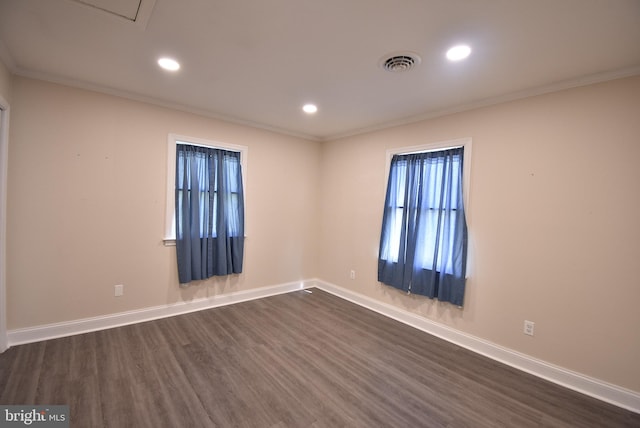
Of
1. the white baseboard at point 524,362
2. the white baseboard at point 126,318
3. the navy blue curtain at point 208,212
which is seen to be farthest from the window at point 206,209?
the white baseboard at point 524,362

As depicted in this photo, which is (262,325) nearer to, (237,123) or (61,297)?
(61,297)

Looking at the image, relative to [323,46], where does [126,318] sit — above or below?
below

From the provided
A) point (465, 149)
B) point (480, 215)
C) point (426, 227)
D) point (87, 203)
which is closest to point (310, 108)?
point (465, 149)

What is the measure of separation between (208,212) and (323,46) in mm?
2483

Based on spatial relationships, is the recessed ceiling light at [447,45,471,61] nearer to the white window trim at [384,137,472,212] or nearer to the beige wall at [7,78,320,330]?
the white window trim at [384,137,472,212]

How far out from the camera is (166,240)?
341 centimetres

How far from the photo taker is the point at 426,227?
3342 mm

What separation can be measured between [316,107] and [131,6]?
198 centimetres

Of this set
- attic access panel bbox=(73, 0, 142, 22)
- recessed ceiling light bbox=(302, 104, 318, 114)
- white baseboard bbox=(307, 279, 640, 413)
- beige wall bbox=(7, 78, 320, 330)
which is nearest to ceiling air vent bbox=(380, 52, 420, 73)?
recessed ceiling light bbox=(302, 104, 318, 114)

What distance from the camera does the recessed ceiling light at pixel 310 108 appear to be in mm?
3279

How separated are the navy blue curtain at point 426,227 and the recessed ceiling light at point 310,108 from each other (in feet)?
3.96

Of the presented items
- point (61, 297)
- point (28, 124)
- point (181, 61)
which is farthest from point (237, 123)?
point (61, 297)

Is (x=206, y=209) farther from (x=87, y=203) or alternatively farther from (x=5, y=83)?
(x=5, y=83)

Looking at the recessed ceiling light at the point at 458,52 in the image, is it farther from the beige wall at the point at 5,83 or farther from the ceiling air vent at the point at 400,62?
the beige wall at the point at 5,83
